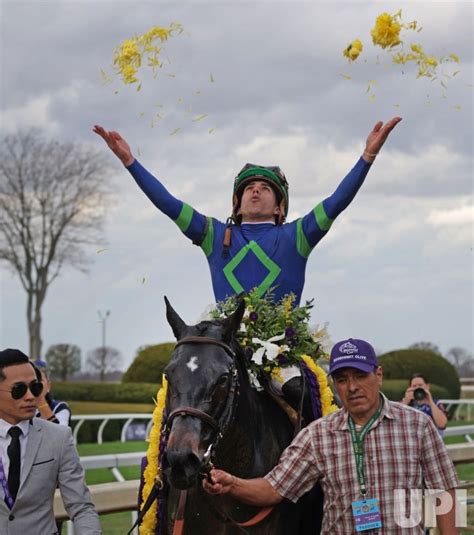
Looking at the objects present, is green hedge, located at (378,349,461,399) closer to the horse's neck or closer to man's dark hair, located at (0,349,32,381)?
the horse's neck

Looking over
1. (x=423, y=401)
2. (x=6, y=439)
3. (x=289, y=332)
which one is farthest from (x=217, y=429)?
(x=423, y=401)

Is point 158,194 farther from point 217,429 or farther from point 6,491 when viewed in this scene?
point 6,491

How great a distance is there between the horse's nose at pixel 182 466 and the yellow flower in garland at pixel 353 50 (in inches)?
99.9

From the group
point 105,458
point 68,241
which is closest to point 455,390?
point 68,241

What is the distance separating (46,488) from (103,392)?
1963 centimetres

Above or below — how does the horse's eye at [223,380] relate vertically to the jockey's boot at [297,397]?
above

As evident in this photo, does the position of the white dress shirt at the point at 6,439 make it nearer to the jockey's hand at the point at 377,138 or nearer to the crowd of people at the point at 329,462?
the crowd of people at the point at 329,462

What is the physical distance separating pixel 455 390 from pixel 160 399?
21.3 m

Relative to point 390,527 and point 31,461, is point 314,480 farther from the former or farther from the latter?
point 31,461

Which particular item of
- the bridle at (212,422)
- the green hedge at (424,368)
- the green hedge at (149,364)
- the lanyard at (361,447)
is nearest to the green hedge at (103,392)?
the green hedge at (149,364)

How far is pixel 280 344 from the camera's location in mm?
4508

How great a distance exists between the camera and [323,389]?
4.62 metres

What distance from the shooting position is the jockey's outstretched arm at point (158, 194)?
482cm

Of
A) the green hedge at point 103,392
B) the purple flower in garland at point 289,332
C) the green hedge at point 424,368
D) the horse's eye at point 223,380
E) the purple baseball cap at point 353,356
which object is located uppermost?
the purple flower in garland at point 289,332
